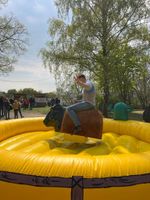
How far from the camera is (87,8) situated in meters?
25.8

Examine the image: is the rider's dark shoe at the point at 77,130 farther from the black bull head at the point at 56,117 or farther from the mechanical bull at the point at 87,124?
the black bull head at the point at 56,117

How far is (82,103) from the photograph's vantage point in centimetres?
646

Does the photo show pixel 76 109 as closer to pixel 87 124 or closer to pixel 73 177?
pixel 87 124

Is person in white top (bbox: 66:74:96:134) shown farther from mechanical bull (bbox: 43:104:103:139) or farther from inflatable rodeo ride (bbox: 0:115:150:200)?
inflatable rodeo ride (bbox: 0:115:150:200)

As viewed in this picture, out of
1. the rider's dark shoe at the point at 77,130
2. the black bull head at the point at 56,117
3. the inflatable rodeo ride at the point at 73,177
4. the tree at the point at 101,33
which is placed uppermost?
the tree at the point at 101,33

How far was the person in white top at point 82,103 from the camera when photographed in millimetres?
6328

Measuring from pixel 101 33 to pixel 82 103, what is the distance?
19.6 metres

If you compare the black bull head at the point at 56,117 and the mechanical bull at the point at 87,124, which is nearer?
the mechanical bull at the point at 87,124

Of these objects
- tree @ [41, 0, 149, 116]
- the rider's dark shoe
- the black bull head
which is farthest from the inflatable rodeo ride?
tree @ [41, 0, 149, 116]

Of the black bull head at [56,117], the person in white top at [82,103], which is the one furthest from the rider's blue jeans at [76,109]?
the black bull head at [56,117]

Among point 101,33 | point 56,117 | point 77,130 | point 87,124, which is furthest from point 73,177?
point 101,33

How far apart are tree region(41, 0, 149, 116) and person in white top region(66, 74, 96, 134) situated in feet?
60.5

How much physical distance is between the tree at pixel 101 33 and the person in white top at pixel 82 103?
725 inches

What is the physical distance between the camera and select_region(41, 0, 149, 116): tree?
82.6ft
